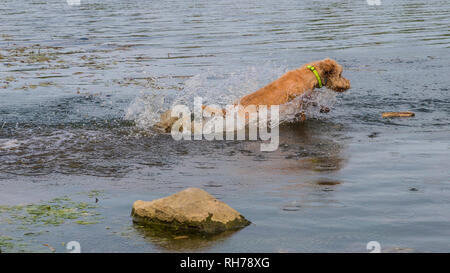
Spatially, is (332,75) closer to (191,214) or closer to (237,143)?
(237,143)

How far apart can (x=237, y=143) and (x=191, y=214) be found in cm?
392

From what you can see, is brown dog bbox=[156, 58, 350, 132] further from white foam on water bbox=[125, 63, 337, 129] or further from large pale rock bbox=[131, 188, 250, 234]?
large pale rock bbox=[131, 188, 250, 234]

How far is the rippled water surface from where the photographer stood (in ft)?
19.3

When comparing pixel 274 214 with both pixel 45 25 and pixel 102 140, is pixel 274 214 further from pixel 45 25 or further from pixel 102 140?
pixel 45 25

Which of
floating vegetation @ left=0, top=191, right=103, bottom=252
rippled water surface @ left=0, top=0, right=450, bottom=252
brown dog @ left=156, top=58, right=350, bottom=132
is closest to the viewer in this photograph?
floating vegetation @ left=0, top=191, right=103, bottom=252

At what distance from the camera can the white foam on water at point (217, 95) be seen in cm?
1103

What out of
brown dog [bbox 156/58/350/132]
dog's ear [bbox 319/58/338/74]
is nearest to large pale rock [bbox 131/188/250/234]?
brown dog [bbox 156/58/350/132]

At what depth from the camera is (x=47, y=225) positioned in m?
6.10

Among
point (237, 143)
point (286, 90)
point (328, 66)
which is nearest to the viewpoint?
point (237, 143)

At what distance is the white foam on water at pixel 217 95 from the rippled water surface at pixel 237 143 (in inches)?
2.5

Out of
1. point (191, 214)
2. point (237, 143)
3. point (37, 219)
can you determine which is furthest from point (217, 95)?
point (191, 214)

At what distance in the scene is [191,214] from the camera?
594cm

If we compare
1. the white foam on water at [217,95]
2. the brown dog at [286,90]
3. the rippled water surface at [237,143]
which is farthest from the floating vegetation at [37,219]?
the white foam on water at [217,95]

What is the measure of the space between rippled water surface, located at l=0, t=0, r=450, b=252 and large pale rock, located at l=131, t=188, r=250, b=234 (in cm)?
15
